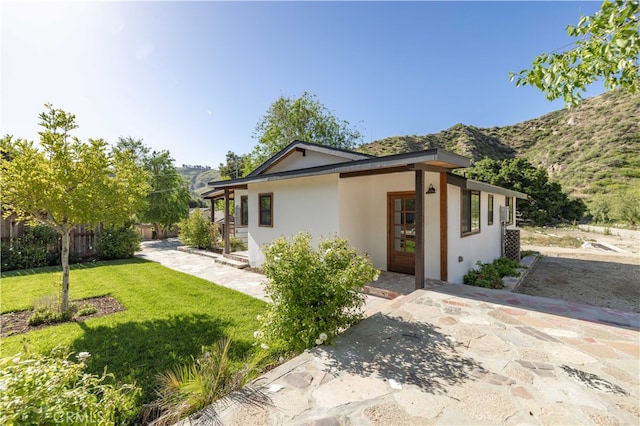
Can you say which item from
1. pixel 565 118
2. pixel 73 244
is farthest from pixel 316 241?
pixel 565 118

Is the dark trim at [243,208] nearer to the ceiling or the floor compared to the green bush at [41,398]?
nearer to the ceiling

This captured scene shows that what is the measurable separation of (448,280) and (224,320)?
16.6 ft

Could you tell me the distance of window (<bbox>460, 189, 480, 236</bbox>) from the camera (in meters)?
7.61

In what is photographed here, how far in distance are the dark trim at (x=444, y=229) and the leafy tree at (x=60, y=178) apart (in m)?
7.07

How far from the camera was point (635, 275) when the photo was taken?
9.20 m

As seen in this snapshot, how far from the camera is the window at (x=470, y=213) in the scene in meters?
7.61

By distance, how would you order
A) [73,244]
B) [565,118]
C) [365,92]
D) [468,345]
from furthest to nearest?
1. [565,118]
2. [365,92]
3. [73,244]
4. [468,345]

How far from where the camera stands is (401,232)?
7.48 m

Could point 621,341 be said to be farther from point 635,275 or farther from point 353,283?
point 635,275

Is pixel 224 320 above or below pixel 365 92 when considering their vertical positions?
below

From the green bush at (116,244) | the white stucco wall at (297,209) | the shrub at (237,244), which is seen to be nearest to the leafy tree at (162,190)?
the green bush at (116,244)

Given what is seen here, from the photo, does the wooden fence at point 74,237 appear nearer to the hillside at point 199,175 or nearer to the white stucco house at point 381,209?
the white stucco house at point 381,209

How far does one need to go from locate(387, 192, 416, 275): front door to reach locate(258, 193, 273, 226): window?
12.3ft

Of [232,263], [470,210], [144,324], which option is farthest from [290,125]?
[144,324]
